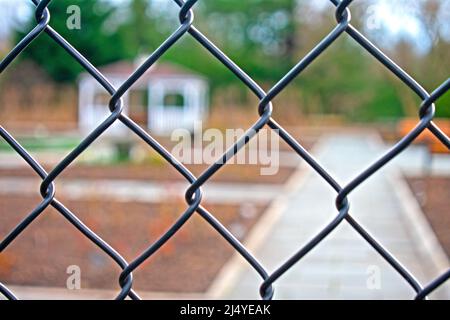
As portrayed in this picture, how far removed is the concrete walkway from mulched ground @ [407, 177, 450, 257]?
13 centimetres

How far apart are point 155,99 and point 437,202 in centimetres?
1535

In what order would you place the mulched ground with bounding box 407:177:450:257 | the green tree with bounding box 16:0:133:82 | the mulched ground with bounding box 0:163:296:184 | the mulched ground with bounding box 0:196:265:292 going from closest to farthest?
1. the mulched ground with bounding box 0:196:265:292
2. the mulched ground with bounding box 407:177:450:257
3. the mulched ground with bounding box 0:163:296:184
4. the green tree with bounding box 16:0:133:82

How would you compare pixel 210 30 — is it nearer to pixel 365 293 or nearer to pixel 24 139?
pixel 24 139

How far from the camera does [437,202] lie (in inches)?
337

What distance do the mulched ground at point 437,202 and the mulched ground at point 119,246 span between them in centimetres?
210

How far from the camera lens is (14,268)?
489 cm

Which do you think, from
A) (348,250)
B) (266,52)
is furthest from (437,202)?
(266,52)

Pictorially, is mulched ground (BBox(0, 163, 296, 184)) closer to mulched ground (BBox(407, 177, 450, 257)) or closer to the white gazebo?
mulched ground (BBox(407, 177, 450, 257))

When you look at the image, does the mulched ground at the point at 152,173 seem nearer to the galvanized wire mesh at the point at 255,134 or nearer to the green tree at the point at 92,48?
the green tree at the point at 92,48

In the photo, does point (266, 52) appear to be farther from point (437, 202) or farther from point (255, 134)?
point (255, 134)

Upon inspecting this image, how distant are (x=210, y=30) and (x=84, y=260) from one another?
20.6 metres

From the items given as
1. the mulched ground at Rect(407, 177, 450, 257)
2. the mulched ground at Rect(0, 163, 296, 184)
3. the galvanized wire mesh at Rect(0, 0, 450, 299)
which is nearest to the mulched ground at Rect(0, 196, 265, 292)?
the mulched ground at Rect(407, 177, 450, 257)

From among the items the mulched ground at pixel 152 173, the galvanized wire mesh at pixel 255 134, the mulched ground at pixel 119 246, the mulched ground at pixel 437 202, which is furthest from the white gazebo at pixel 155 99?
the galvanized wire mesh at pixel 255 134

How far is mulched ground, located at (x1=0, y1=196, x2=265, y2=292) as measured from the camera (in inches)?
187
